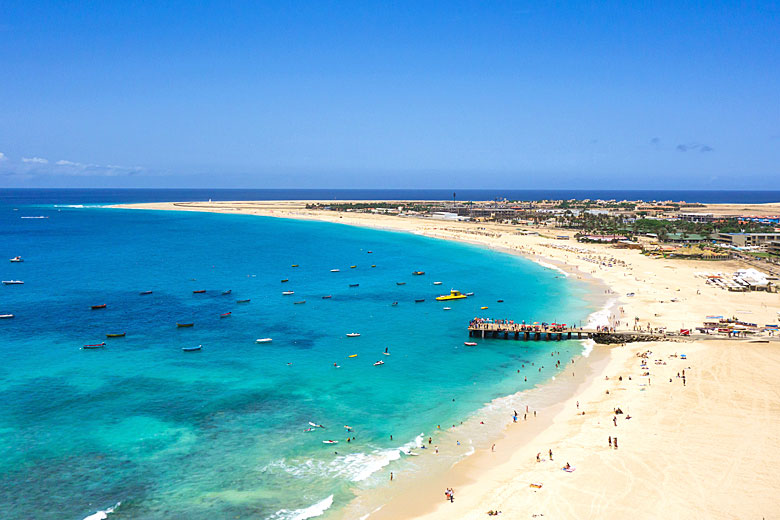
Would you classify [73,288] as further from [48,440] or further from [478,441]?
[478,441]

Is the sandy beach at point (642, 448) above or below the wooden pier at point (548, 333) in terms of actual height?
below

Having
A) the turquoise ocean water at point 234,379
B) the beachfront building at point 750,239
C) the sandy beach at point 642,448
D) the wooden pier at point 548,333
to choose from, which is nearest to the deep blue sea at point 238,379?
the turquoise ocean water at point 234,379

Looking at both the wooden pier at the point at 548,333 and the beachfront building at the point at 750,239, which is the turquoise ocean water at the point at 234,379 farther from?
the beachfront building at the point at 750,239

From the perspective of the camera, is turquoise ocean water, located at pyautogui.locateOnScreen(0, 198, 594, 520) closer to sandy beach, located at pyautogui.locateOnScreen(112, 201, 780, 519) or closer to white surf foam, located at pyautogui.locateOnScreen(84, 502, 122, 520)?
white surf foam, located at pyautogui.locateOnScreen(84, 502, 122, 520)

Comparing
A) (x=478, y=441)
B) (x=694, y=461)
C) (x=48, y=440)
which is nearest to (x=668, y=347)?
(x=694, y=461)

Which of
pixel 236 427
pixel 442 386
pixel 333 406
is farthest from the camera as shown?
pixel 442 386
